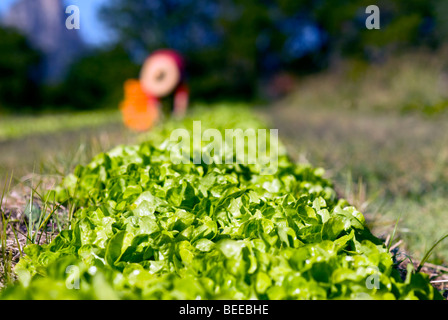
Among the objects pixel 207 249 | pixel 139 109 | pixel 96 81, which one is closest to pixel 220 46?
pixel 96 81

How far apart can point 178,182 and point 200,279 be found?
636mm

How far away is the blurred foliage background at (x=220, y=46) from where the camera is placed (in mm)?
18016

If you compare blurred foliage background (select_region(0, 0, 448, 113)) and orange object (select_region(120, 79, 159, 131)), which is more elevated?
blurred foliage background (select_region(0, 0, 448, 113))

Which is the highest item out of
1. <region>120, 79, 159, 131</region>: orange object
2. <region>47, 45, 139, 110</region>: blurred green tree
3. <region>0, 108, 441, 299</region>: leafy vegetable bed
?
<region>47, 45, 139, 110</region>: blurred green tree

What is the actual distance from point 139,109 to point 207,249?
278 inches

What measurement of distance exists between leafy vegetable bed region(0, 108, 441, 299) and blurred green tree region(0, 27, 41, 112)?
19.1 metres

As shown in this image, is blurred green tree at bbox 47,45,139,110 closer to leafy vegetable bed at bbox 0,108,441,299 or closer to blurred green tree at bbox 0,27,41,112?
blurred green tree at bbox 0,27,41,112

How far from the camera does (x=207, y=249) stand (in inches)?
47.3

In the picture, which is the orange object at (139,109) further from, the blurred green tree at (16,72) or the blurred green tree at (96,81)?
the blurred green tree at (96,81)

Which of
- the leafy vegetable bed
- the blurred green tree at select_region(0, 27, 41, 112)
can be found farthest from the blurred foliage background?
the leafy vegetable bed

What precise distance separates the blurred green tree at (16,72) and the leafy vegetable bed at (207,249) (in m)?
19.1

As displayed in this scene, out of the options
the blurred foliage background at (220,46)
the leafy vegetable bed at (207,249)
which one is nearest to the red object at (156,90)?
the leafy vegetable bed at (207,249)

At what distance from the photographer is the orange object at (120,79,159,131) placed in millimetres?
7613

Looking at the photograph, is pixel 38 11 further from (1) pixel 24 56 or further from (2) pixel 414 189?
(2) pixel 414 189
